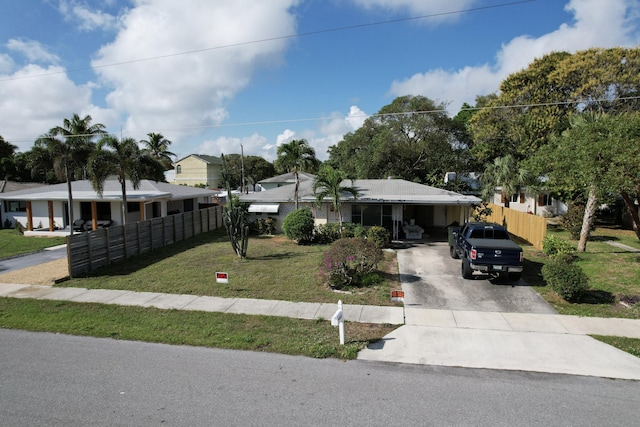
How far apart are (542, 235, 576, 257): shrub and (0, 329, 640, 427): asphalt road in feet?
34.8

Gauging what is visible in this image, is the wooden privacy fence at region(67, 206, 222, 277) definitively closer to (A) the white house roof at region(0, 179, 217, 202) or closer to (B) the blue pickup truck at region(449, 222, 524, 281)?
(A) the white house roof at region(0, 179, 217, 202)

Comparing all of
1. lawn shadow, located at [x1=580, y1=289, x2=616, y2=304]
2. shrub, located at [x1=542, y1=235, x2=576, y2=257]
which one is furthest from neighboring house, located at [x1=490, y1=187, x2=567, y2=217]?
lawn shadow, located at [x1=580, y1=289, x2=616, y2=304]

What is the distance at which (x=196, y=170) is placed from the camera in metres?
65.9

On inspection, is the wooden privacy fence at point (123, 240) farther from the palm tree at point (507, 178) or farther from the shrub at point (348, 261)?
the palm tree at point (507, 178)

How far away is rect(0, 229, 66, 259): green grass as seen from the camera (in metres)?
18.9

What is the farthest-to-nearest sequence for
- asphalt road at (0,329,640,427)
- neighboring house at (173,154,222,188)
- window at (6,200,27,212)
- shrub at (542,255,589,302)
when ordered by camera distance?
neighboring house at (173,154,222,188) < window at (6,200,27,212) < shrub at (542,255,589,302) < asphalt road at (0,329,640,427)

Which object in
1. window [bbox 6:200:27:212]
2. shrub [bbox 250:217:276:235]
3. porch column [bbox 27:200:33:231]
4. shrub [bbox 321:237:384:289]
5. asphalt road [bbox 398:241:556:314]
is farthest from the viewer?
window [bbox 6:200:27:212]

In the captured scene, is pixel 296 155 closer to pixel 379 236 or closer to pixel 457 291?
pixel 379 236

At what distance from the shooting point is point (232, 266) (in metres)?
15.0

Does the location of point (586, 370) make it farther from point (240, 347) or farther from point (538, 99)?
point (538, 99)

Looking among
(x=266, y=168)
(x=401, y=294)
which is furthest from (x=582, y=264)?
(x=266, y=168)

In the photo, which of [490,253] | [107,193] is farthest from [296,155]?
[107,193]

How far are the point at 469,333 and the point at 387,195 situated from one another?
13747 millimetres

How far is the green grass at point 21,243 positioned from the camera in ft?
62.1
